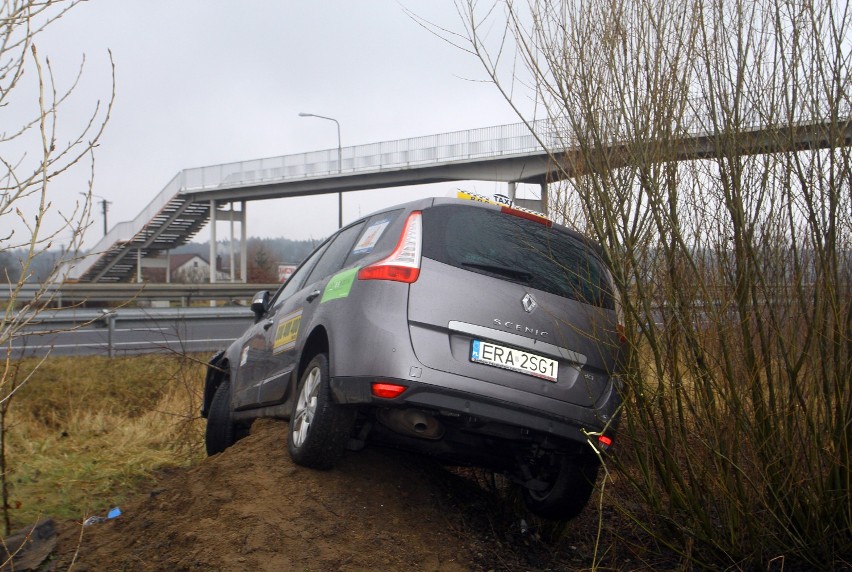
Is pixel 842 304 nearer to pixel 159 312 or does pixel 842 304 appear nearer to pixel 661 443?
pixel 661 443

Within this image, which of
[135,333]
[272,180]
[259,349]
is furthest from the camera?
[272,180]

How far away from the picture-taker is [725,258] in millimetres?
4531

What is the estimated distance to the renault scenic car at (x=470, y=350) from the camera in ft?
15.1

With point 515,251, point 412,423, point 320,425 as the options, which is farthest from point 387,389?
point 515,251

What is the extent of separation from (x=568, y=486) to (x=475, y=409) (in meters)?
1.09

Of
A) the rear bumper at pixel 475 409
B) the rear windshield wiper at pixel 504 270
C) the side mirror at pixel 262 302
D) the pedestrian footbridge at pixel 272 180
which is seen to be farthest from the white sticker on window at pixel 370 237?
the pedestrian footbridge at pixel 272 180

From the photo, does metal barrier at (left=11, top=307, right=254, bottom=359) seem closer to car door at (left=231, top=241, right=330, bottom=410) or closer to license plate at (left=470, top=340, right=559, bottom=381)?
car door at (left=231, top=241, right=330, bottom=410)

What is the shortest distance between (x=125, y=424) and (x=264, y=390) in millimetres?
3947

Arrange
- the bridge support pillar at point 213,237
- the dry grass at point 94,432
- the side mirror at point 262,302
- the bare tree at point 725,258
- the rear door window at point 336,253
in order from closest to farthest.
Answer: the bare tree at point 725,258 → the rear door window at point 336,253 → the dry grass at point 94,432 → the side mirror at point 262,302 → the bridge support pillar at point 213,237

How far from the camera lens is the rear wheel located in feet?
24.6

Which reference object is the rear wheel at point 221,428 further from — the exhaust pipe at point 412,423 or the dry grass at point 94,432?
the exhaust pipe at point 412,423

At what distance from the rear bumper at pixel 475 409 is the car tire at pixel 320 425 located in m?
0.13

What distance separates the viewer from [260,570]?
14.1ft

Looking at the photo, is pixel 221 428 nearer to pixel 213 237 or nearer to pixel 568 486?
pixel 568 486
